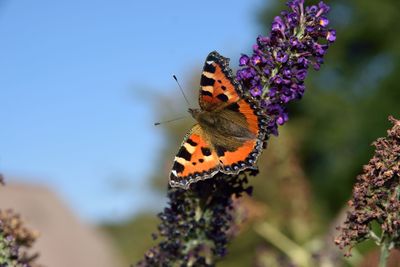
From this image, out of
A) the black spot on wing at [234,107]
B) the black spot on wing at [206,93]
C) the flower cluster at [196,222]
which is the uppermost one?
the black spot on wing at [206,93]

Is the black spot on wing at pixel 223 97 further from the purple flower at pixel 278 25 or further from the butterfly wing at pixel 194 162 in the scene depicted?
the purple flower at pixel 278 25

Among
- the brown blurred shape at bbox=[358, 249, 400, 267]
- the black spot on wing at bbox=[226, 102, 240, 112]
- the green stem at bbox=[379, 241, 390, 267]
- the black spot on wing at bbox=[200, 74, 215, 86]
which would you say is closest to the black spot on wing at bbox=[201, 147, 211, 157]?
the black spot on wing at bbox=[226, 102, 240, 112]

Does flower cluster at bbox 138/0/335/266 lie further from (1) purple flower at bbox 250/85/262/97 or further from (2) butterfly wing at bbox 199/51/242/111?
(2) butterfly wing at bbox 199/51/242/111

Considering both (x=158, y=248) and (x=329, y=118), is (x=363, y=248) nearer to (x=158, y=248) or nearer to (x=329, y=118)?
(x=158, y=248)

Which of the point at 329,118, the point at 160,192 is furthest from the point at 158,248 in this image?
the point at 329,118

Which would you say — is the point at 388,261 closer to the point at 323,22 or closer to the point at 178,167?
the point at 178,167

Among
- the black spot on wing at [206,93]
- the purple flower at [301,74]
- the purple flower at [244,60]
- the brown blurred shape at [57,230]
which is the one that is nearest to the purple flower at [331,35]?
the purple flower at [301,74]
